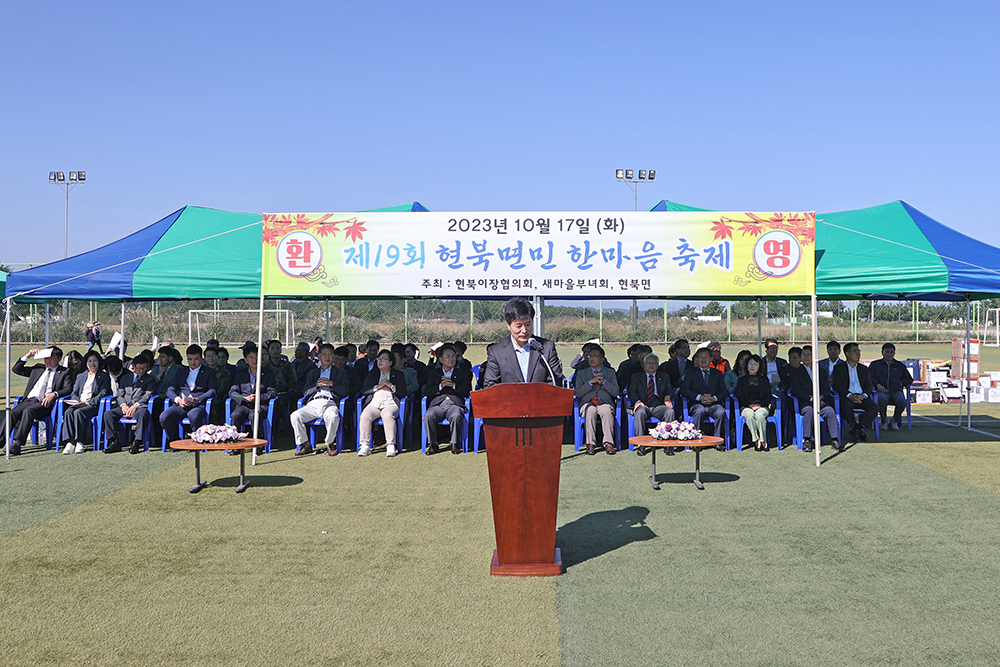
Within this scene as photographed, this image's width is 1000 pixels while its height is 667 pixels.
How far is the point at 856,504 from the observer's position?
6.21 m

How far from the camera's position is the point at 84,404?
29.8 feet

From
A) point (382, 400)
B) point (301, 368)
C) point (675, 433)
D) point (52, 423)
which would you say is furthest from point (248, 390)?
point (675, 433)

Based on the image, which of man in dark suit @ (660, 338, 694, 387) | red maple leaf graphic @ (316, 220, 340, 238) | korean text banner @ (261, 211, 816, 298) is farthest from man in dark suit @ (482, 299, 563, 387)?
man in dark suit @ (660, 338, 694, 387)

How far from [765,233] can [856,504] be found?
285 cm

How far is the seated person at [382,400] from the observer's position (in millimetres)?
8758

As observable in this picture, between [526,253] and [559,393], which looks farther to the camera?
[526,253]

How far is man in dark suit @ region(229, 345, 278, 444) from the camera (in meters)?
8.96

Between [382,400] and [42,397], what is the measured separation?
398cm

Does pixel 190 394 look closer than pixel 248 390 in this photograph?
Yes

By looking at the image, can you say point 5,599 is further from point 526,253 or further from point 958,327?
point 958,327

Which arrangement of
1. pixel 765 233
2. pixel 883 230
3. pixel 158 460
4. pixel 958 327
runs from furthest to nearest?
pixel 958 327, pixel 883 230, pixel 158 460, pixel 765 233

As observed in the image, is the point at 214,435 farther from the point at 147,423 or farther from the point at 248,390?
the point at 147,423

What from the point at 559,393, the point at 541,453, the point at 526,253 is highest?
the point at 526,253

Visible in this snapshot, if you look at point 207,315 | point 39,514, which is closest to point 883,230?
point 39,514
